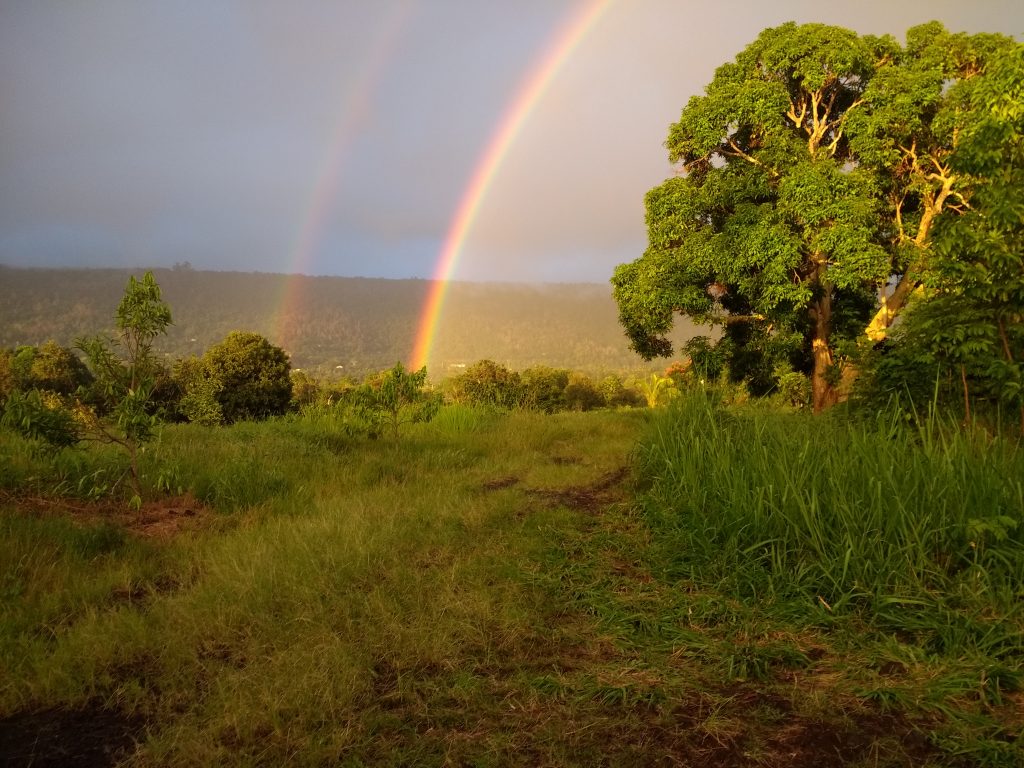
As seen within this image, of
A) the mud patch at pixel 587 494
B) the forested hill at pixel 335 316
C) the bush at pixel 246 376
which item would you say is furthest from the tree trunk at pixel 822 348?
the forested hill at pixel 335 316

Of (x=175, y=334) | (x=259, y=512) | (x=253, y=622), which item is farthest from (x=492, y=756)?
(x=175, y=334)

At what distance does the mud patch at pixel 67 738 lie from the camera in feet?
7.79

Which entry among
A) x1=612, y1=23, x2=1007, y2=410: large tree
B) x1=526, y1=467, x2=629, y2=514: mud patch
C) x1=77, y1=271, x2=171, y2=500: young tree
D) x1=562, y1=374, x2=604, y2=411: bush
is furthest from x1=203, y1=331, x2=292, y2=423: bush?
x1=526, y1=467, x2=629, y2=514: mud patch

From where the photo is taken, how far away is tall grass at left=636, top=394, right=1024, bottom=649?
3246 millimetres

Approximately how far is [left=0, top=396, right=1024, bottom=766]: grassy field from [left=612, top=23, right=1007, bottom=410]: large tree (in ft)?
31.7

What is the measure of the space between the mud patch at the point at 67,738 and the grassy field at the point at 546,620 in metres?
0.01

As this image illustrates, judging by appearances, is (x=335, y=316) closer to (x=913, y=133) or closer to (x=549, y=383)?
(x=549, y=383)

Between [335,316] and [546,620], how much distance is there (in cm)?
13471

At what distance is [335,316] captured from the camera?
132 metres

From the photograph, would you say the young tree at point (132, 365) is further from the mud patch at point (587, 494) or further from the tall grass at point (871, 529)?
the tall grass at point (871, 529)

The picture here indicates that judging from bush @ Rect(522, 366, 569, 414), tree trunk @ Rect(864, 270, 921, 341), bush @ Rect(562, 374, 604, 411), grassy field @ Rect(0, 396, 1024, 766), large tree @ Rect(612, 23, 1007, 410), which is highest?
large tree @ Rect(612, 23, 1007, 410)

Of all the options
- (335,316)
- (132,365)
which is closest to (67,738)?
(132,365)

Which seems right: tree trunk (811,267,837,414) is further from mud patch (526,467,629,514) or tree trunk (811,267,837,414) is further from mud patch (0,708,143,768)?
mud patch (0,708,143,768)

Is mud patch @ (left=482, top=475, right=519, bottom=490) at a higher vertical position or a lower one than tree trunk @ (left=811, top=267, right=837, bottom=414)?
lower
